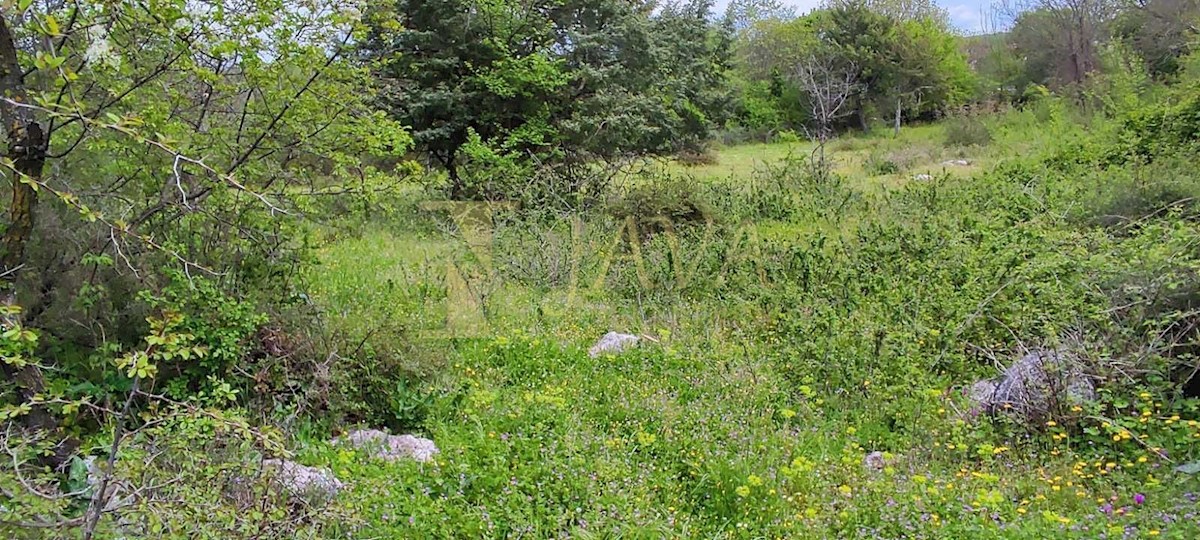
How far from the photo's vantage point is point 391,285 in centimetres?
591

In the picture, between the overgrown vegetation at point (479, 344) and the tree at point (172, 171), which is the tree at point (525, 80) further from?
the tree at point (172, 171)

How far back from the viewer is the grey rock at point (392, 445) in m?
3.45

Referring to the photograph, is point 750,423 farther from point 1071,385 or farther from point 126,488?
point 126,488

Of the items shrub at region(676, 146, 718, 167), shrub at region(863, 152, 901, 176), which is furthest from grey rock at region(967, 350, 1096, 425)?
shrub at region(863, 152, 901, 176)

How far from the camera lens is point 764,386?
168 inches

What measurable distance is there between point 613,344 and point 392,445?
1.85 m

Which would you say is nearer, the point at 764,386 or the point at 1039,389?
the point at 1039,389

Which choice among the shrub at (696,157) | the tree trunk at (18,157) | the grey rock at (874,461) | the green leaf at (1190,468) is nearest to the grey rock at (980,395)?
the grey rock at (874,461)

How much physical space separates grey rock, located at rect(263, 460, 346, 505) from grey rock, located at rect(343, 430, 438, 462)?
35 cm

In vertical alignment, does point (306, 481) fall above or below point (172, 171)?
below

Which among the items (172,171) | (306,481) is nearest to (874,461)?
(306,481)

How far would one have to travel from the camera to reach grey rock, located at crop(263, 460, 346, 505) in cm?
273

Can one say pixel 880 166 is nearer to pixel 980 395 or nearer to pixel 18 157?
pixel 980 395

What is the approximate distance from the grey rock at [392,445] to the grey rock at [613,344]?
1.49m
